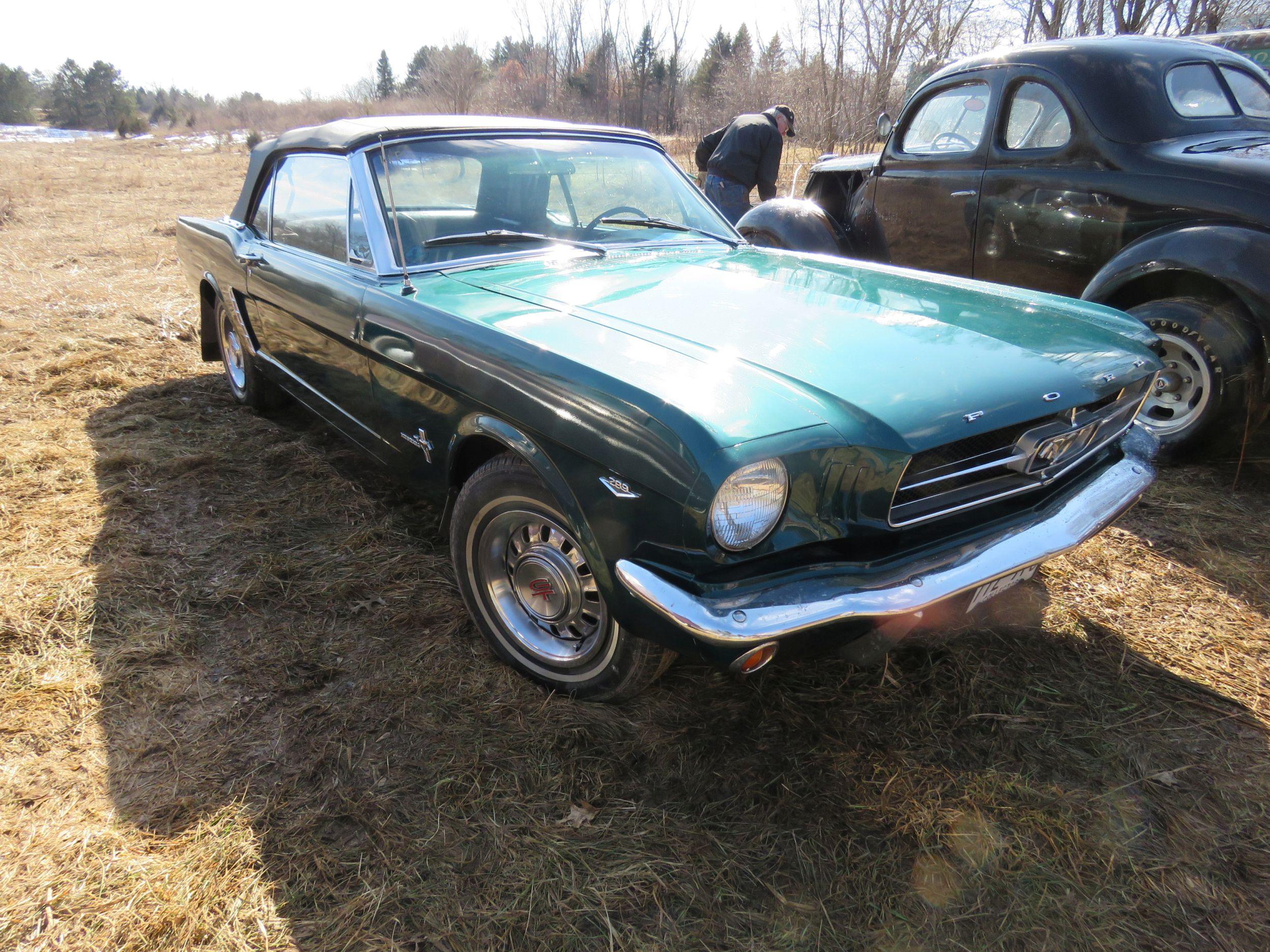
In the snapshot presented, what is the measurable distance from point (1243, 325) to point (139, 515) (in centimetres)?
483

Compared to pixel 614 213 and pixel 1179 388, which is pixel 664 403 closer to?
pixel 614 213

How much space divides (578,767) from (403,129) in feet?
7.72

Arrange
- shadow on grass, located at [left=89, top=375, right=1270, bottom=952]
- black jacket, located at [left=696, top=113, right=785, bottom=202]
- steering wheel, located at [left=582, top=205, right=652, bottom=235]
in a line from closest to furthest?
shadow on grass, located at [left=89, top=375, right=1270, bottom=952]
steering wheel, located at [left=582, top=205, right=652, bottom=235]
black jacket, located at [left=696, top=113, right=785, bottom=202]

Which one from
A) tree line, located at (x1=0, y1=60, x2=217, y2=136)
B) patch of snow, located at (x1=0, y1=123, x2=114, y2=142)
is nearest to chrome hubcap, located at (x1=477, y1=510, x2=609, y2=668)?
patch of snow, located at (x1=0, y1=123, x2=114, y2=142)

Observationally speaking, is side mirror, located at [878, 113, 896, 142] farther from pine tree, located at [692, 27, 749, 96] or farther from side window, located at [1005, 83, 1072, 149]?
pine tree, located at [692, 27, 749, 96]

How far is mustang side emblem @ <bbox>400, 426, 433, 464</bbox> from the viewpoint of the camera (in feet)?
8.45

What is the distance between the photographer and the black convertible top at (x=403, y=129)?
3029 millimetres

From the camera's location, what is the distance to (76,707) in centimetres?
243

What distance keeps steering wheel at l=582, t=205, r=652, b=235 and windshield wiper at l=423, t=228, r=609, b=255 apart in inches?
A: 4.7

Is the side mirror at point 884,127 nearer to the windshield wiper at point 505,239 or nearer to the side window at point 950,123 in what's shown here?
the side window at point 950,123

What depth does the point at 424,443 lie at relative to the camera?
260 centimetres

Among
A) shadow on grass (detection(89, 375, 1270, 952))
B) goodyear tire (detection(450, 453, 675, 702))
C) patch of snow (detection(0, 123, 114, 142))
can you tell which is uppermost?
patch of snow (detection(0, 123, 114, 142))

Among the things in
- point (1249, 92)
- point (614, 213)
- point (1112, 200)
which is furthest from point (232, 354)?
point (1249, 92)

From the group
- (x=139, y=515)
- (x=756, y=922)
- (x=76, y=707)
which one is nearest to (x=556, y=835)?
(x=756, y=922)
